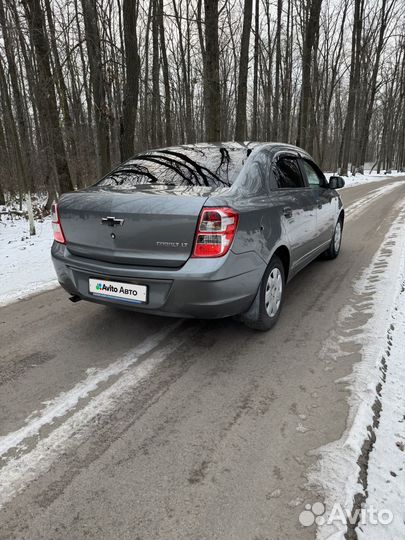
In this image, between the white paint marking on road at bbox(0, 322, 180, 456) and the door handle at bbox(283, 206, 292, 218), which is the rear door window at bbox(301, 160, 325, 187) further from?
the white paint marking on road at bbox(0, 322, 180, 456)

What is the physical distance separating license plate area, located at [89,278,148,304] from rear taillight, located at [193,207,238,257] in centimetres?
53

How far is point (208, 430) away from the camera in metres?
2.30

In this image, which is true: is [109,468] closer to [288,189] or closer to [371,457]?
[371,457]

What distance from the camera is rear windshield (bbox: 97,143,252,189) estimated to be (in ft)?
10.6

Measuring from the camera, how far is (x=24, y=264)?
6016 mm

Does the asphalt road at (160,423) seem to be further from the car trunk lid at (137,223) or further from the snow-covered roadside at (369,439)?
the car trunk lid at (137,223)

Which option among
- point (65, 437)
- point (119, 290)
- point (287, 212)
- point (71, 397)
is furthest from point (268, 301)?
point (65, 437)

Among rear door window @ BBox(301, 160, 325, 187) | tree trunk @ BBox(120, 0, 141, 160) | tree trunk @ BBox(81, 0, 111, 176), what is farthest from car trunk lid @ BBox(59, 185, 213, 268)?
tree trunk @ BBox(81, 0, 111, 176)

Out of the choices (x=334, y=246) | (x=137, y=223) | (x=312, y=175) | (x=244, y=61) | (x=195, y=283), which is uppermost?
(x=244, y=61)

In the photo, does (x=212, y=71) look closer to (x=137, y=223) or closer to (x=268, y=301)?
(x=268, y=301)

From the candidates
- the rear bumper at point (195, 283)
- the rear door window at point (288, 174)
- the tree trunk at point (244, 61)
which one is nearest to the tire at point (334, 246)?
the rear door window at point (288, 174)

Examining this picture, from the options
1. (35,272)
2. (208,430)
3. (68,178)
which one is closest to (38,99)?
(68,178)

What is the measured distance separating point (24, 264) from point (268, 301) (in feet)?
14.0

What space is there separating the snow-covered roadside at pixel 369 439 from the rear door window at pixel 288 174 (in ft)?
4.72
